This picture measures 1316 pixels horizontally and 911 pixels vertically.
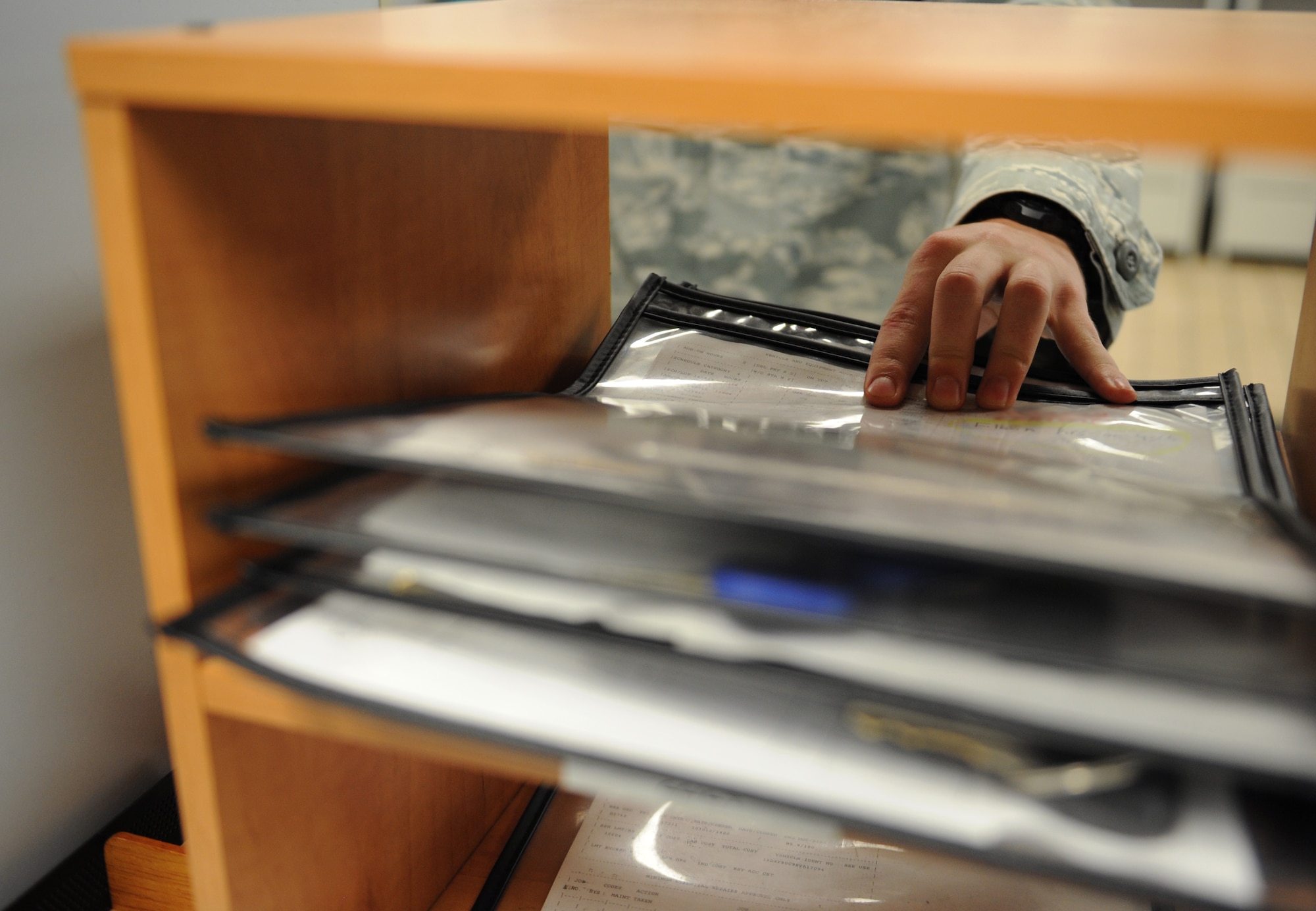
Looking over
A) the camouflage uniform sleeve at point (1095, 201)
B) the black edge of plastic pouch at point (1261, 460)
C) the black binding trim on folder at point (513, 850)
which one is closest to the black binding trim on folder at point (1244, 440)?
the black edge of plastic pouch at point (1261, 460)

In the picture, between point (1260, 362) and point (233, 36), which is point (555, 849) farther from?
point (1260, 362)

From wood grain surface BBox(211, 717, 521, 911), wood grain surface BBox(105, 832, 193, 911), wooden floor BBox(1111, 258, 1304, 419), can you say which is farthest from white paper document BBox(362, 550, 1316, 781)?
wooden floor BBox(1111, 258, 1304, 419)

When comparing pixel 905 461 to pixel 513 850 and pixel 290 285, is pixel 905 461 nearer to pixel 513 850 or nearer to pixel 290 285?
pixel 290 285

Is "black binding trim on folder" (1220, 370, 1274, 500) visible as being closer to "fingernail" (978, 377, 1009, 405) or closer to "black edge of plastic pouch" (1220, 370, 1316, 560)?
"black edge of plastic pouch" (1220, 370, 1316, 560)

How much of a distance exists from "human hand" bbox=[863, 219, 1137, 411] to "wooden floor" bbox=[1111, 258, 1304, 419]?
1.97 m

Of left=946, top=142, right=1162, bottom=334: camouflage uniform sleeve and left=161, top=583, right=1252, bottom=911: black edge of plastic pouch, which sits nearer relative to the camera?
left=161, top=583, right=1252, bottom=911: black edge of plastic pouch

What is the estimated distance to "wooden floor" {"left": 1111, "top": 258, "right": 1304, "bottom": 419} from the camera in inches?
104

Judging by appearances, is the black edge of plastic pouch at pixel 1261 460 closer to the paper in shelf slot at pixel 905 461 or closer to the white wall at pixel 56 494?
the paper in shelf slot at pixel 905 461

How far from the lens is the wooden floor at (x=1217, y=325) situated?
8.64 feet

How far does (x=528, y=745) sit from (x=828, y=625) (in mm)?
105

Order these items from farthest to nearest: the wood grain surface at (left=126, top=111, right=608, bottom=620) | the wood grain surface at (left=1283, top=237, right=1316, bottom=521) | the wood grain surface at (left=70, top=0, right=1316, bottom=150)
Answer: the wood grain surface at (left=1283, top=237, right=1316, bottom=521)
the wood grain surface at (left=126, top=111, right=608, bottom=620)
the wood grain surface at (left=70, top=0, right=1316, bottom=150)

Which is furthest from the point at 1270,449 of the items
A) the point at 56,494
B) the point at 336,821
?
the point at 56,494

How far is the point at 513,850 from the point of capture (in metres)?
0.59

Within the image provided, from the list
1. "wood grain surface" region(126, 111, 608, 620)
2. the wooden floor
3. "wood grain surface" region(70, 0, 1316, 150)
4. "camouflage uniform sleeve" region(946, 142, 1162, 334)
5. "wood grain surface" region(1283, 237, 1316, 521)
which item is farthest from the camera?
the wooden floor
